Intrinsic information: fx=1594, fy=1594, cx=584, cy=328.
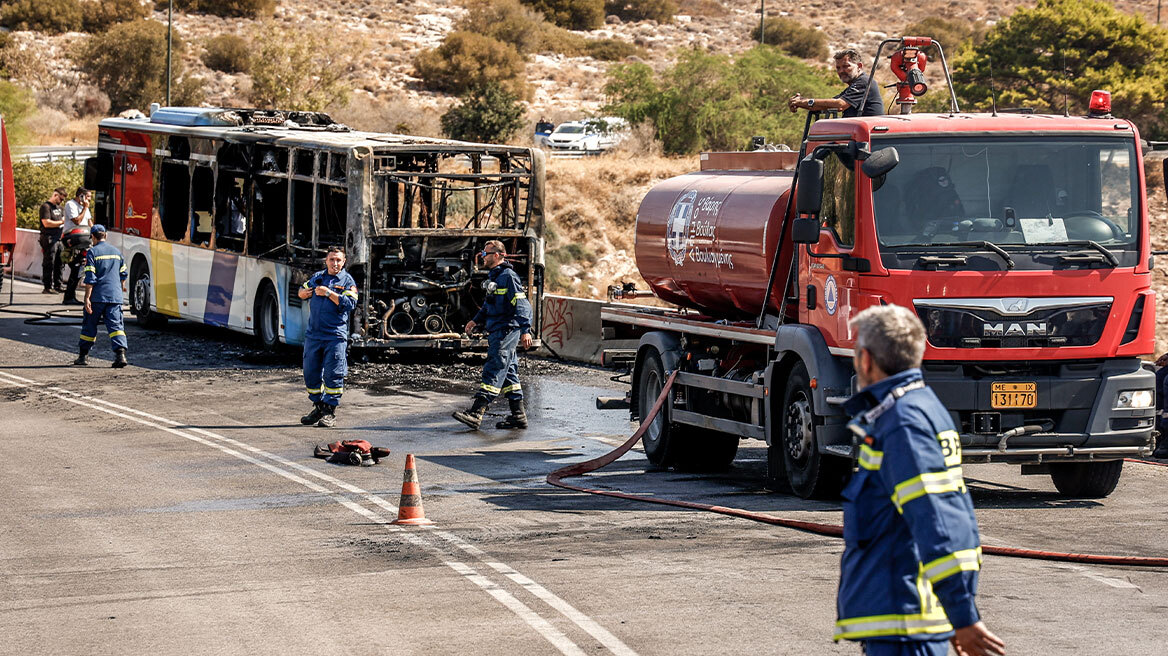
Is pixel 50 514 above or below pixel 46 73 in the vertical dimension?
below

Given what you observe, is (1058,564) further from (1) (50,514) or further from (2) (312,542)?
(1) (50,514)

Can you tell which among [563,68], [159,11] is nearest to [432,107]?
[563,68]

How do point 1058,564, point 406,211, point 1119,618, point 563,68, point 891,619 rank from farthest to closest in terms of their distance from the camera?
point 563,68
point 406,211
point 1058,564
point 1119,618
point 891,619

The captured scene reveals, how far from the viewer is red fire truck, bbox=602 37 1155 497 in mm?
10953

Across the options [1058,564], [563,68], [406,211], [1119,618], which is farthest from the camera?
[563,68]

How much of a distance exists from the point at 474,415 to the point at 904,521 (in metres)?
11.5

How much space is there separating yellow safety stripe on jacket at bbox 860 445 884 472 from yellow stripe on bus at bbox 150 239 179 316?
2130cm

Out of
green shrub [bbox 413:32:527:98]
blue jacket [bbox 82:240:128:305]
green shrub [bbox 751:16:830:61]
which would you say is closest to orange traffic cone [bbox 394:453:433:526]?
blue jacket [bbox 82:240:128:305]

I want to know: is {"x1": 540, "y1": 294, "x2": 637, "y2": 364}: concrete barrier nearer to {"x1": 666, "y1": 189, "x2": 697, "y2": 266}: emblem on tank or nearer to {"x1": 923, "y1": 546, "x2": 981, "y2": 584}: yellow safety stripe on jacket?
{"x1": 666, "y1": 189, "x2": 697, "y2": 266}: emblem on tank

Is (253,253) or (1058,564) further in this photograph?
(253,253)

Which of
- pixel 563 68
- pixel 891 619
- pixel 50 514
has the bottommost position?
pixel 50 514

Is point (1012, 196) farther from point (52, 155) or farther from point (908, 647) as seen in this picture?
point (52, 155)

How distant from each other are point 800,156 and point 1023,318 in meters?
2.26

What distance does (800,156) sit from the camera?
1227 cm
